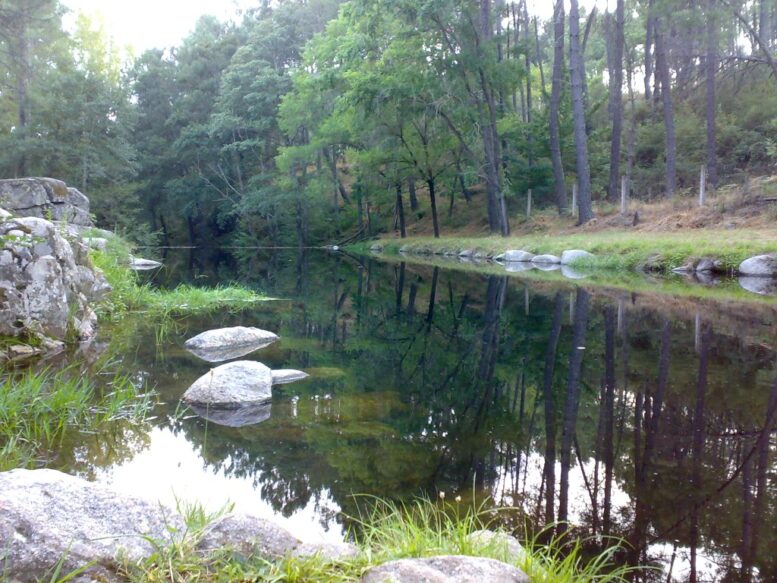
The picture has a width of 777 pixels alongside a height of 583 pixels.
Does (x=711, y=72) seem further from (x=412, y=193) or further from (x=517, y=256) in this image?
(x=412, y=193)

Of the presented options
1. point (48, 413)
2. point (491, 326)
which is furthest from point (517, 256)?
point (48, 413)

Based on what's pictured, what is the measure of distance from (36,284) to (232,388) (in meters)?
2.90

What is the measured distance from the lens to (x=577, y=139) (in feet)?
76.7

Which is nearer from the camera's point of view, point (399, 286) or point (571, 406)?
point (571, 406)

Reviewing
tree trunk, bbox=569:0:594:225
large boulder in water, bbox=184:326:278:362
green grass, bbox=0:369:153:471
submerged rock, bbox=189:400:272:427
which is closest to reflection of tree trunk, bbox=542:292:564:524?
submerged rock, bbox=189:400:272:427

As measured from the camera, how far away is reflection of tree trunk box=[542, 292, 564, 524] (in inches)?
130

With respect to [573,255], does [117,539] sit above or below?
above

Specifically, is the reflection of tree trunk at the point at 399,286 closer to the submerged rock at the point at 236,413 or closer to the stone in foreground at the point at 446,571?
the submerged rock at the point at 236,413

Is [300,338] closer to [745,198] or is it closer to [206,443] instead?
[206,443]

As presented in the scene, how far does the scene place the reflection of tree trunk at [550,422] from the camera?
10.9ft

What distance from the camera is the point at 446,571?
6.84ft

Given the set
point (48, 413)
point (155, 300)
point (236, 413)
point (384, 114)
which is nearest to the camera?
point (48, 413)

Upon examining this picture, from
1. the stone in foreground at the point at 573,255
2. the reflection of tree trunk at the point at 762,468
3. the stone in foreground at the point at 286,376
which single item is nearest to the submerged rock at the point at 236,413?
the stone in foreground at the point at 286,376

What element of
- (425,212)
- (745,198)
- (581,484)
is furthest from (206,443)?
(425,212)
